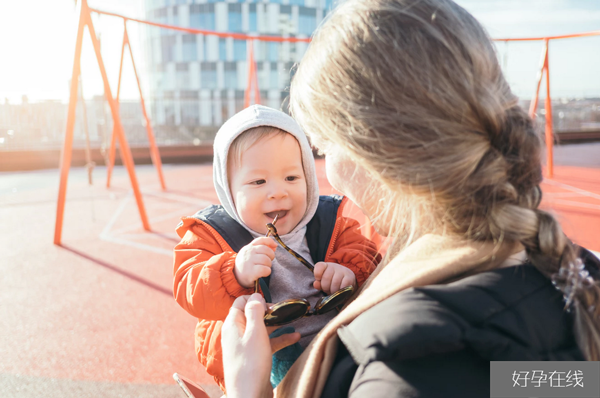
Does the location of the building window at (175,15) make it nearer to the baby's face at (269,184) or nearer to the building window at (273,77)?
the building window at (273,77)

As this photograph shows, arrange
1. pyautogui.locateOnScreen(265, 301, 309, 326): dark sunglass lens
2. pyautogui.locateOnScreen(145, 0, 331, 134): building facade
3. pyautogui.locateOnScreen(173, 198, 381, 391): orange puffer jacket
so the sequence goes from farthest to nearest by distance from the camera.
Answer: pyautogui.locateOnScreen(145, 0, 331, 134): building facade, pyautogui.locateOnScreen(173, 198, 381, 391): orange puffer jacket, pyautogui.locateOnScreen(265, 301, 309, 326): dark sunglass lens

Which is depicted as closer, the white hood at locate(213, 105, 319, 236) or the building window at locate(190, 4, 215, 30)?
the white hood at locate(213, 105, 319, 236)

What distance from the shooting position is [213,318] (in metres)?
1.35

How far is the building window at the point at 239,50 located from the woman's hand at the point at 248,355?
39.3m

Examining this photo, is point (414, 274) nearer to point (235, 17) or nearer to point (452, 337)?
point (452, 337)

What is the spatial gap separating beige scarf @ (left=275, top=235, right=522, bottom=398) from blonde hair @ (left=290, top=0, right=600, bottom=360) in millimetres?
31

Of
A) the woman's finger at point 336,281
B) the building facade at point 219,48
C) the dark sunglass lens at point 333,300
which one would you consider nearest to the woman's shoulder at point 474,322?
the dark sunglass lens at point 333,300

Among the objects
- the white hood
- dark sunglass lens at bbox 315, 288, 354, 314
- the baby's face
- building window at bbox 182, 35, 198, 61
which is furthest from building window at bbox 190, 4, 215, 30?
dark sunglass lens at bbox 315, 288, 354, 314

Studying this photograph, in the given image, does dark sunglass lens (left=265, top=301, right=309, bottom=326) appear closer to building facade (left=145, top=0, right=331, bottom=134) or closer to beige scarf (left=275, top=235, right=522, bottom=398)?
beige scarf (left=275, top=235, right=522, bottom=398)

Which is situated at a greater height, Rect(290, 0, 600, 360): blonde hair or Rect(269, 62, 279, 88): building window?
Rect(269, 62, 279, 88): building window

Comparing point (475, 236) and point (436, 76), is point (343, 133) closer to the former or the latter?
point (436, 76)

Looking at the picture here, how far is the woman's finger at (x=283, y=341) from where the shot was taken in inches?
44.8

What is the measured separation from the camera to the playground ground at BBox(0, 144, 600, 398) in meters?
2.06

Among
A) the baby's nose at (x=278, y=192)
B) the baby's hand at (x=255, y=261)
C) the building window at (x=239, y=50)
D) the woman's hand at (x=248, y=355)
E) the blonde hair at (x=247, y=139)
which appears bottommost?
the woman's hand at (x=248, y=355)
